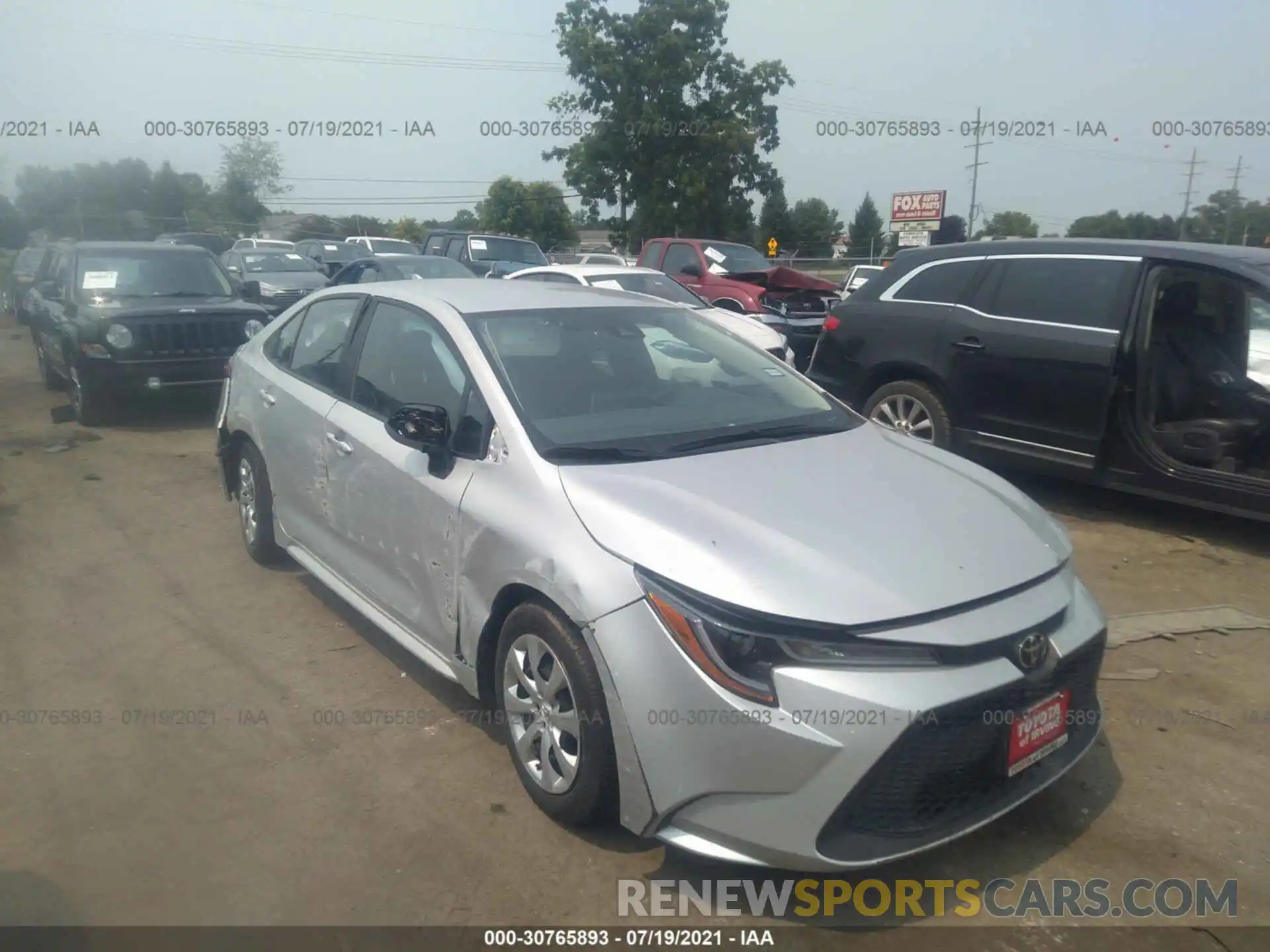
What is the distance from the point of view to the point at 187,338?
381 inches

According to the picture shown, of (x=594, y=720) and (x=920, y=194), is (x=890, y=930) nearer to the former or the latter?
(x=594, y=720)

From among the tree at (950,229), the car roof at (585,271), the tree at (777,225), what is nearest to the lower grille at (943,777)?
the tree at (950,229)

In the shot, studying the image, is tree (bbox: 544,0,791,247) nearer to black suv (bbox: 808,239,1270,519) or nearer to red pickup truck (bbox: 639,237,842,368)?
red pickup truck (bbox: 639,237,842,368)

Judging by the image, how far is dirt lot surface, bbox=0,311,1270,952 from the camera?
291 centimetres

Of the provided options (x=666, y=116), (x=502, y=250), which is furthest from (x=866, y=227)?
(x=502, y=250)

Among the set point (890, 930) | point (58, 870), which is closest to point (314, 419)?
point (58, 870)

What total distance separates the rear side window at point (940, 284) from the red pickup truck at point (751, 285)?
4694 millimetres

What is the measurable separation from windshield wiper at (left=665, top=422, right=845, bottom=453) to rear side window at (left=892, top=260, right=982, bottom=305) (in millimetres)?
3538

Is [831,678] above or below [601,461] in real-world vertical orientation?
below

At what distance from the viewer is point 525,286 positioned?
4586 mm

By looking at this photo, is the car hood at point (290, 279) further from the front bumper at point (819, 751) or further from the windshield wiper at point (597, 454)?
the front bumper at point (819, 751)

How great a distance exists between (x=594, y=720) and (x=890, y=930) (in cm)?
101

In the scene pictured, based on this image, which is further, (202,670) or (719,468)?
(202,670)

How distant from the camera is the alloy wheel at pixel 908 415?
23.2ft
